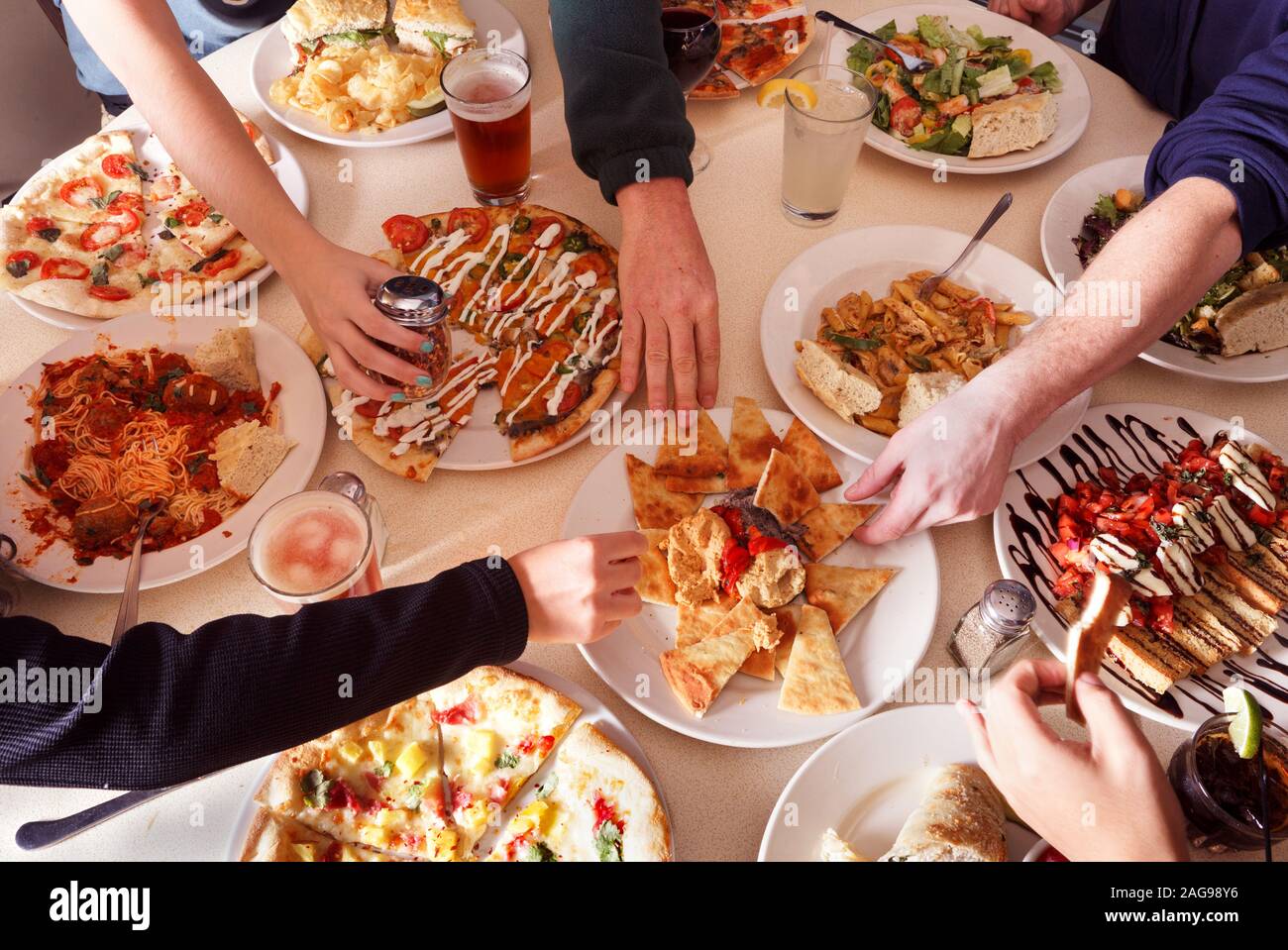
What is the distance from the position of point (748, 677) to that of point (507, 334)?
98 cm

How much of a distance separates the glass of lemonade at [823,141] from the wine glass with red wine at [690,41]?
263 mm

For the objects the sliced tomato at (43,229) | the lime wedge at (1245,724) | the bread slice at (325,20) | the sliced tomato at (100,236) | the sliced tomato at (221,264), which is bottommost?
the lime wedge at (1245,724)

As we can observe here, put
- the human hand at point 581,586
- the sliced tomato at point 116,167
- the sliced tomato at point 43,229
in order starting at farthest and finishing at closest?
the sliced tomato at point 116,167
the sliced tomato at point 43,229
the human hand at point 581,586

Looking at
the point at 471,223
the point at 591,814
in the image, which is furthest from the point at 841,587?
the point at 471,223

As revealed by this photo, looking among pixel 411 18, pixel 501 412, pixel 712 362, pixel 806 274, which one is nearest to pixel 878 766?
pixel 712 362

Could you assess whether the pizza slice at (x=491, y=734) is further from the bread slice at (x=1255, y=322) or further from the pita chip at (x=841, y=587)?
the bread slice at (x=1255, y=322)

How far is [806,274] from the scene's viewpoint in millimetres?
2062

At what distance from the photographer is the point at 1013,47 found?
2.58 meters

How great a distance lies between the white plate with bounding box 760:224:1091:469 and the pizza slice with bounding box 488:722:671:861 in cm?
85

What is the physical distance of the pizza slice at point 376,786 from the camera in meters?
1.39

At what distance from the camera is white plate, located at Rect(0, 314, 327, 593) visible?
5.21ft

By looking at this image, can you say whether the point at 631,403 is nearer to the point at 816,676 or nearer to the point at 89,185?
the point at 816,676

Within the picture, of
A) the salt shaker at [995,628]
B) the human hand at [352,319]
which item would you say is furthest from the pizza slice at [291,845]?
the salt shaker at [995,628]

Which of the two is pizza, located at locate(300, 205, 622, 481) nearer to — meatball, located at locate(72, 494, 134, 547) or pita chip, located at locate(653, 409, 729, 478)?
pita chip, located at locate(653, 409, 729, 478)
